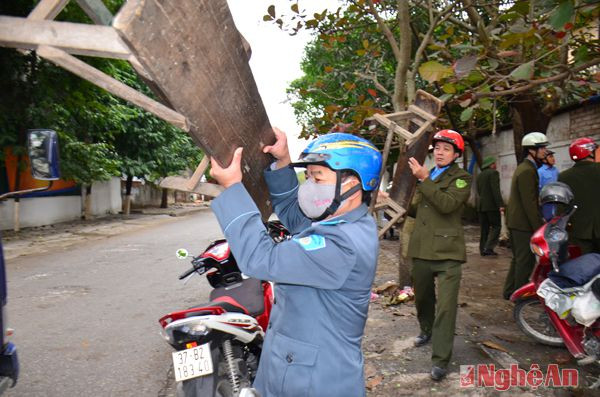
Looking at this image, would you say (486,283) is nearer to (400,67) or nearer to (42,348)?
(400,67)

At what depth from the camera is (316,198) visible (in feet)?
5.98

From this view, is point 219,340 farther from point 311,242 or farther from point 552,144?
point 552,144

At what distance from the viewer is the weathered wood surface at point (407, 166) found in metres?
4.45

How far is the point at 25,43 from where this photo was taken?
167 cm

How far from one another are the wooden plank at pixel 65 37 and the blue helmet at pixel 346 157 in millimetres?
750

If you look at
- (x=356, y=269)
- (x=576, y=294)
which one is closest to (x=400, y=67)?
(x=576, y=294)

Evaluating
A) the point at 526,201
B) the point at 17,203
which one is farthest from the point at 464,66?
the point at 17,203

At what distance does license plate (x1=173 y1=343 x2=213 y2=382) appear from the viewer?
8.58ft

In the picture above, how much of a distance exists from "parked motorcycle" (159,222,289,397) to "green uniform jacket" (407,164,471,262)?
1528 mm

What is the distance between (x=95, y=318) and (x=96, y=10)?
14.6 feet

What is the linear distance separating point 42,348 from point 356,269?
4.10 meters

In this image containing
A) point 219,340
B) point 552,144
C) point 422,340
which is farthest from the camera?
point 552,144

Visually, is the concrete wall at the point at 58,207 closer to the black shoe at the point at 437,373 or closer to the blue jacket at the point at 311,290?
the black shoe at the point at 437,373

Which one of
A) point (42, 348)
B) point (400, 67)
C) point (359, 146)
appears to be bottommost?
point (42, 348)
